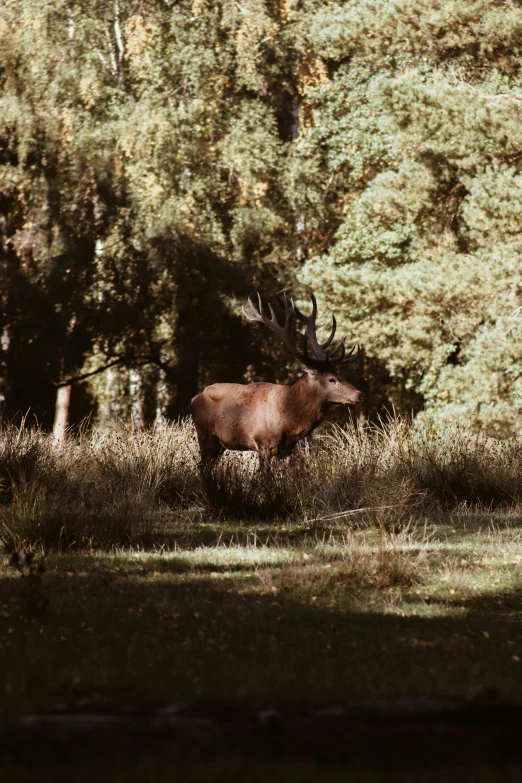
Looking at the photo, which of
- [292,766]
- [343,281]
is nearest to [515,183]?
[343,281]

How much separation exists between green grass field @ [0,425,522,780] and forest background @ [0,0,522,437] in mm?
12579

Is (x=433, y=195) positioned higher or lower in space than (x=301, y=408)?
higher

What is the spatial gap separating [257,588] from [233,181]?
901 inches

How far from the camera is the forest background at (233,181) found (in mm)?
25250

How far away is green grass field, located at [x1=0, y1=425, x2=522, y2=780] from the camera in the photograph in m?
5.09

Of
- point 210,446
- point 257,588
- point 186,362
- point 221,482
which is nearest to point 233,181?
point 186,362

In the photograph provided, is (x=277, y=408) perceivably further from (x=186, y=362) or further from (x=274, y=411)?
(x=186, y=362)

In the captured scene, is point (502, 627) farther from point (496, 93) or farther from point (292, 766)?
point (496, 93)

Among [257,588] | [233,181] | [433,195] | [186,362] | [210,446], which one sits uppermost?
[233,181]

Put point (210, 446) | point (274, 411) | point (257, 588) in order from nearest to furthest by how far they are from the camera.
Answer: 1. point (257, 588)
2. point (274, 411)
3. point (210, 446)

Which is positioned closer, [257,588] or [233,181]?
[257,588]

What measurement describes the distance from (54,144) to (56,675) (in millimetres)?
24092

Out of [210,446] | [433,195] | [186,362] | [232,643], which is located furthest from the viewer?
[186,362]

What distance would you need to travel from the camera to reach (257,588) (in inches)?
292
